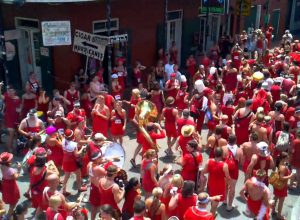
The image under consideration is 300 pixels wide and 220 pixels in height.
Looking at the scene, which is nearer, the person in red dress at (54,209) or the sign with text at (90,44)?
the person in red dress at (54,209)

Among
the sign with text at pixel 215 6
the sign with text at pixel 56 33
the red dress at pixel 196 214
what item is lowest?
the red dress at pixel 196 214

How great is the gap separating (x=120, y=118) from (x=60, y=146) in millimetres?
1883

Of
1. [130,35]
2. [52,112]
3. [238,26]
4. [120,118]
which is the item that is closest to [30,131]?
[52,112]

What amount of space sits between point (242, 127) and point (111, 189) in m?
4.35

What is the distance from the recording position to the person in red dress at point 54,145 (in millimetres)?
8195

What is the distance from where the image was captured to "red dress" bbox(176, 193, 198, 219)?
607 cm

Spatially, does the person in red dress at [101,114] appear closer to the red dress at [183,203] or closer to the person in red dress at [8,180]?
the person in red dress at [8,180]

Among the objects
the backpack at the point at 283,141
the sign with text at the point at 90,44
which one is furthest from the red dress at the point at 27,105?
the backpack at the point at 283,141

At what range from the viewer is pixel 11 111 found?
9.86m

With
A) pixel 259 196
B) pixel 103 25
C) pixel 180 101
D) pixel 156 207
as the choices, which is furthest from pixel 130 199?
pixel 103 25

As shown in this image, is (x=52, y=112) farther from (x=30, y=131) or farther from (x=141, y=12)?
(x=141, y=12)

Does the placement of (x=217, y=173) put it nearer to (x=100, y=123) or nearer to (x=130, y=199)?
(x=130, y=199)

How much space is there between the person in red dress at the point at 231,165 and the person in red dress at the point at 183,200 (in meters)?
1.44

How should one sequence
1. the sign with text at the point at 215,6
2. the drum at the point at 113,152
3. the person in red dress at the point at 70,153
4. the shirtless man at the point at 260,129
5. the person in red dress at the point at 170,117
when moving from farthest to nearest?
the sign with text at the point at 215,6 → the person in red dress at the point at 170,117 → the shirtless man at the point at 260,129 → the person in red dress at the point at 70,153 → the drum at the point at 113,152
